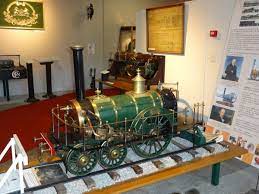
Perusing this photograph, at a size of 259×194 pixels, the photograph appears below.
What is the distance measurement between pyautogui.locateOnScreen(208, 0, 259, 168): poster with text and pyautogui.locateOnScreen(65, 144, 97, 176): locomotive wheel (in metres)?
1.84

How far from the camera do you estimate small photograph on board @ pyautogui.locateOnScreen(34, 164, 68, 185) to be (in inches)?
81.5

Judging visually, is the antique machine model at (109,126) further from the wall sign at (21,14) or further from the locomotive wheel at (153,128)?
the wall sign at (21,14)

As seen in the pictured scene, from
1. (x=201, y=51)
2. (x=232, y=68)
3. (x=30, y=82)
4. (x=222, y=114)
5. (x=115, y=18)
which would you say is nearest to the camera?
(x=232, y=68)

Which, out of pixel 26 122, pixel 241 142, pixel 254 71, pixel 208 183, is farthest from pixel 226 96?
pixel 26 122

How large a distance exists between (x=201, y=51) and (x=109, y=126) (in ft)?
6.92

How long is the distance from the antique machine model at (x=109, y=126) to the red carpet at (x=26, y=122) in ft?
5.27

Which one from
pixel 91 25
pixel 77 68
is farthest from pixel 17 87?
pixel 77 68

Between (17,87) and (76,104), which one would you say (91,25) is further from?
(76,104)

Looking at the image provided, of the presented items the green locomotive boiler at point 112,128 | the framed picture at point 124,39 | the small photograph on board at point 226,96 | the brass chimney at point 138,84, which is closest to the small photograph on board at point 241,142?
the small photograph on board at point 226,96

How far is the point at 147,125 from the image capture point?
2.46 m

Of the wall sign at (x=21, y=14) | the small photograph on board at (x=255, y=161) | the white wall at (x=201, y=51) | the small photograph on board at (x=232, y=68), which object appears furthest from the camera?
the wall sign at (x=21, y=14)

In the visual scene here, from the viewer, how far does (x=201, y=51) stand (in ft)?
12.5

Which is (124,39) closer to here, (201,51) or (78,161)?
(201,51)

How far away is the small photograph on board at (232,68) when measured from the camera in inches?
126
